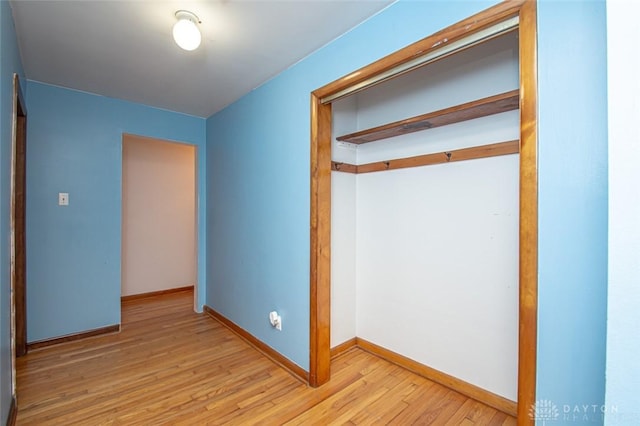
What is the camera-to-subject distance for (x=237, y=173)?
2.93m

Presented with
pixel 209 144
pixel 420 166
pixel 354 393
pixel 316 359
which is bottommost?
pixel 354 393

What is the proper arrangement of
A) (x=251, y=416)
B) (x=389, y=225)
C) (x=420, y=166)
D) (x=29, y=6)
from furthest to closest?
(x=389, y=225)
(x=420, y=166)
(x=251, y=416)
(x=29, y=6)

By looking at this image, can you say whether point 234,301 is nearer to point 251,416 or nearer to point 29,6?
point 251,416

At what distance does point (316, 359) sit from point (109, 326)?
233cm

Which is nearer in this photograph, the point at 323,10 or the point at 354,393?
the point at 323,10

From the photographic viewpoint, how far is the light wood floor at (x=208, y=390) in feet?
5.58

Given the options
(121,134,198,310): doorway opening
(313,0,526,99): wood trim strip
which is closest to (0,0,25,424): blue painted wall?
(313,0,526,99): wood trim strip

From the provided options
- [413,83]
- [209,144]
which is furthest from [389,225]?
[209,144]

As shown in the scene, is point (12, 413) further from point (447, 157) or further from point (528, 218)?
point (447, 157)

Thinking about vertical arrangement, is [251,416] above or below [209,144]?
below

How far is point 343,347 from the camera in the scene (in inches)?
100

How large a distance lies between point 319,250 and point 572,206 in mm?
1392

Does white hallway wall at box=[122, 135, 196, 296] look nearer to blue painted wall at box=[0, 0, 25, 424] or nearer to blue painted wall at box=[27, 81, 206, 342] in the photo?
blue painted wall at box=[27, 81, 206, 342]

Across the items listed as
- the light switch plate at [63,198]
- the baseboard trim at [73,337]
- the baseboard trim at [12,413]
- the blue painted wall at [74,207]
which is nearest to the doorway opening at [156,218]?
the blue painted wall at [74,207]
